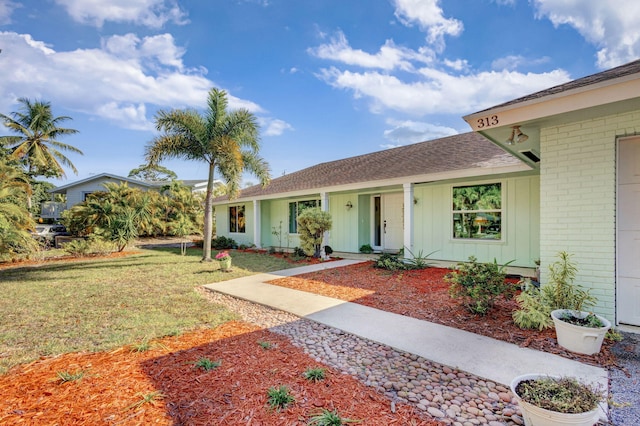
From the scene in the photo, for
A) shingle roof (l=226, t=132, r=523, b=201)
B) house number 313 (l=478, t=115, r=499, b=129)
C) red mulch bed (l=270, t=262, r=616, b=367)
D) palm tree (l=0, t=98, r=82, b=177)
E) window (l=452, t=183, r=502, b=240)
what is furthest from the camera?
palm tree (l=0, t=98, r=82, b=177)

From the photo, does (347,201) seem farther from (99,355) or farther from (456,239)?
(99,355)

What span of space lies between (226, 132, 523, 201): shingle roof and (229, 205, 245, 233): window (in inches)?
125

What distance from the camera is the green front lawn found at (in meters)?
3.99

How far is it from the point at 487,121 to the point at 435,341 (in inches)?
121

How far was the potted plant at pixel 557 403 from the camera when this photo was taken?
6.21 feet

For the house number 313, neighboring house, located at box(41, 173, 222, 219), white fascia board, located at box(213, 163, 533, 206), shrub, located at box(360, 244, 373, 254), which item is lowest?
shrub, located at box(360, 244, 373, 254)

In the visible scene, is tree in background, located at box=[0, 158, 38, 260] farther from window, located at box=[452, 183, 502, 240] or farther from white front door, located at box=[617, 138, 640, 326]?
white front door, located at box=[617, 138, 640, 326]

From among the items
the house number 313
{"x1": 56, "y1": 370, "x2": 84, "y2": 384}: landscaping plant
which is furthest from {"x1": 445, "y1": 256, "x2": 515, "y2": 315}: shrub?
{"x1": 56, "y1": 370, "x2": 84, "y2": 384}: landscaping plant

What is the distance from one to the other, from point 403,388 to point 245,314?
3235 millimetres

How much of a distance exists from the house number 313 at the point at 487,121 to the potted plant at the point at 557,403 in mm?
3210

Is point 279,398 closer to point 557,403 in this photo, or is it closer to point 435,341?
point 557,403

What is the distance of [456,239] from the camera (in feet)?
30.4

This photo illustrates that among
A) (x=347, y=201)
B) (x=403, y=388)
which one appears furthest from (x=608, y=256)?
(x=347, y=201)

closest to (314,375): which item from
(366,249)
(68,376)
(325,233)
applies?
(68,376)
